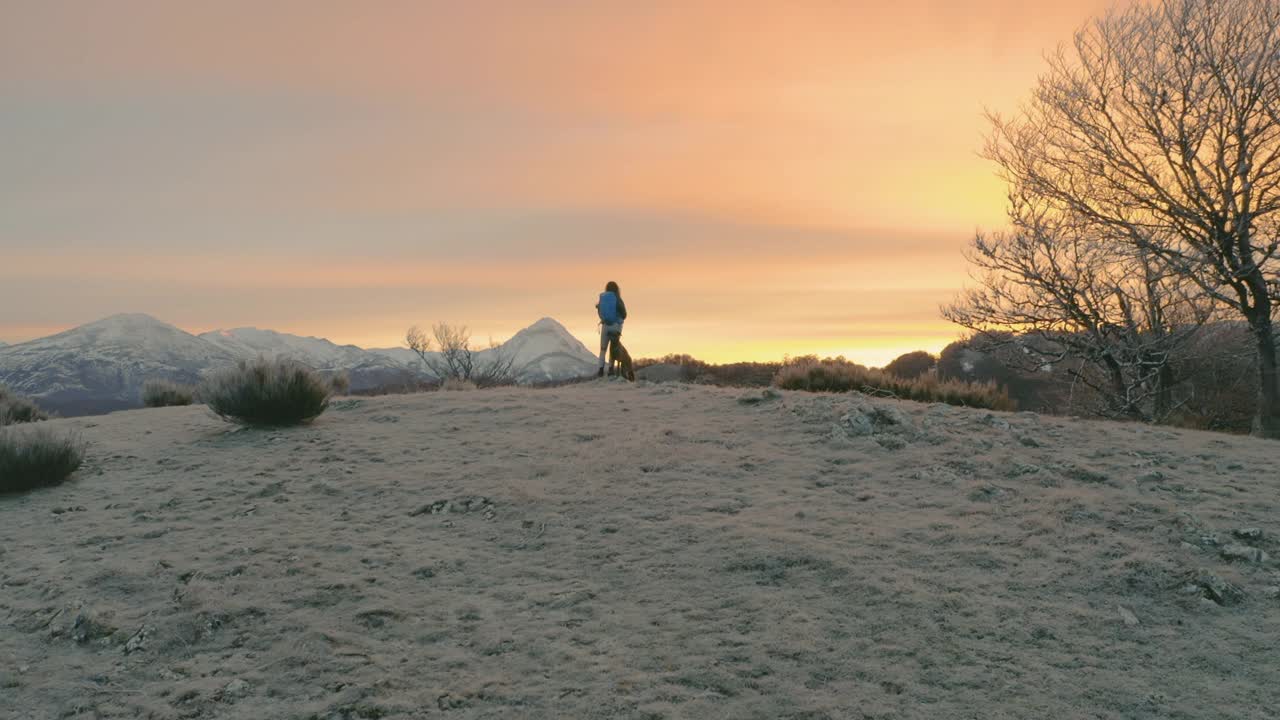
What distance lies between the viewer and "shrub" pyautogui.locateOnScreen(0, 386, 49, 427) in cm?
1502

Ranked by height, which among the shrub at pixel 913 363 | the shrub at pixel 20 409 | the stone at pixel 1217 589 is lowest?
the stone at pixel 1217 589

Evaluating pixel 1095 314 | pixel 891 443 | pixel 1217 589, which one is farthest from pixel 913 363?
pixel 1217 589

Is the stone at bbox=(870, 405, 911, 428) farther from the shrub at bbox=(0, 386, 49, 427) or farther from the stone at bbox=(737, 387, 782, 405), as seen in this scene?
the shrub at bbox=(0, 386, 49, 427)

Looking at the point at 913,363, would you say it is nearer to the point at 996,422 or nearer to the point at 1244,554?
the point at 996,422

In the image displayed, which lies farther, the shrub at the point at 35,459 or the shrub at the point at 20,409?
the shrub at the point at 20,409

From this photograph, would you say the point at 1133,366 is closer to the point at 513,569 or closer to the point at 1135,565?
the point at 1135,565

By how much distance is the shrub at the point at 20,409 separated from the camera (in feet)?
49.3

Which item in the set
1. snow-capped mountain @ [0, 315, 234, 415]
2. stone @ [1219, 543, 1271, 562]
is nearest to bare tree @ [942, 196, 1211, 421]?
stone @ [1219, 543, 1271, 562]

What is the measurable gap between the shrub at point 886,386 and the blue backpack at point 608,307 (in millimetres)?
3620

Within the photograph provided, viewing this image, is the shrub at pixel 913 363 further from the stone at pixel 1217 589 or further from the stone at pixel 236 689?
the stone at pixel 236 689

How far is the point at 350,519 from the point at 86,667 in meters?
2.53

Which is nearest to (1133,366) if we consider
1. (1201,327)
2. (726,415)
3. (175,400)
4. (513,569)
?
(1201,327)

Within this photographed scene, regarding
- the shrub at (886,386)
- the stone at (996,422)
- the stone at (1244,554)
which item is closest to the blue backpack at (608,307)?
the shrub at (886,386)

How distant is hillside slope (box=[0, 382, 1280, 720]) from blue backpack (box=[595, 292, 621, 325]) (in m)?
6.50
